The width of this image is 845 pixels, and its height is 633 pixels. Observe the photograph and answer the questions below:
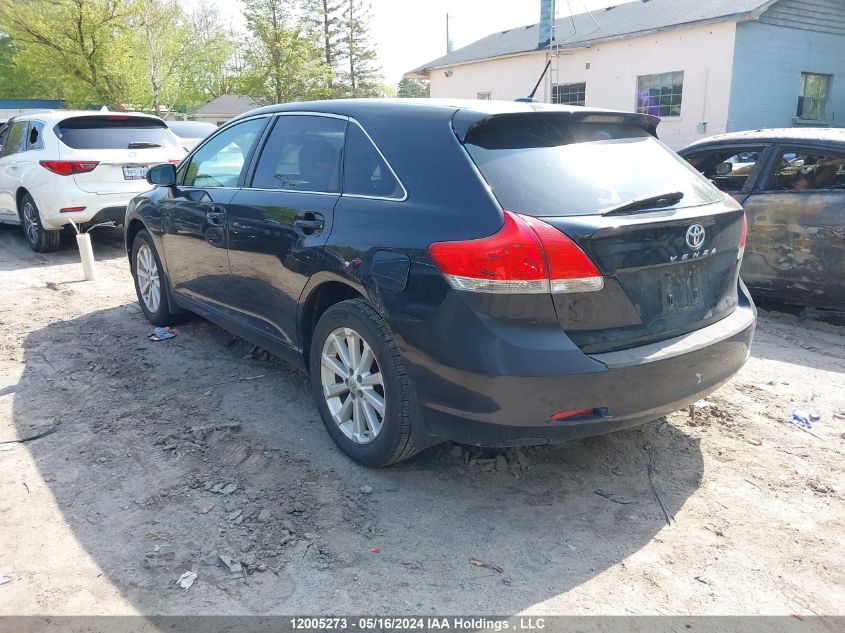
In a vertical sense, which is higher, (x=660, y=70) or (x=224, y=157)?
(x=660, y=70)

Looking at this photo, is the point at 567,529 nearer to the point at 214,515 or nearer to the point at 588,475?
the point at 588,475

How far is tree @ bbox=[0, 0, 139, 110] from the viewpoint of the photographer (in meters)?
26.3

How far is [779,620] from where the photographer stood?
2428mm

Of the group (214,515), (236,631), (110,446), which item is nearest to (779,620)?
(236,631)

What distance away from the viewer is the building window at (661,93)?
758 inches

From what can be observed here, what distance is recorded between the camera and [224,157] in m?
4.73

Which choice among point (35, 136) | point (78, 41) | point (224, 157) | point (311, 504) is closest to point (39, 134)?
point (35, 136)

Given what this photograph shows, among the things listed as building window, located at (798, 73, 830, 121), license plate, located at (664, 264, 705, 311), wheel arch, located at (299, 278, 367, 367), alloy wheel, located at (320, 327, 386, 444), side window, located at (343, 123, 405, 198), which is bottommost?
alloy wheel, located at (320, 327, 386, 444)

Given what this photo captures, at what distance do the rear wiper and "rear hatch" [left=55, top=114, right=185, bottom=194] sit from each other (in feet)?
24.2

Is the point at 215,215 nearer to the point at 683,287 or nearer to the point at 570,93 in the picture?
the point at 683,287

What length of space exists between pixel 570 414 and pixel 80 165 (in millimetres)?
7827

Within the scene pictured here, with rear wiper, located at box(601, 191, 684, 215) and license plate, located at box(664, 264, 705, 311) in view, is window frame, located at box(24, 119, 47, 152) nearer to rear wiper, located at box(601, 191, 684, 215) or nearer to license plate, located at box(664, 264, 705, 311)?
rear wiper, located at box(601, 191, 684, 215)

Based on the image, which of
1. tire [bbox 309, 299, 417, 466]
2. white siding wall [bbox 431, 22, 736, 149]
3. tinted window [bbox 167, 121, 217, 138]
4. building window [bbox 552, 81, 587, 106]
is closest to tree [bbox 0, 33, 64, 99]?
tinted window [bbox 167, 121, 217, 138]

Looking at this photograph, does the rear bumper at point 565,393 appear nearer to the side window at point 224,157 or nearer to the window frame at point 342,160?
the window frame at point 342,160
